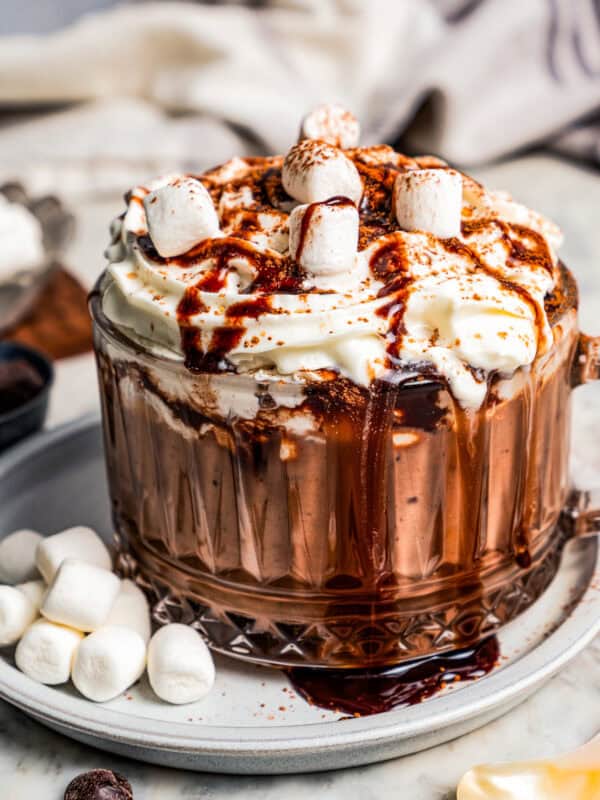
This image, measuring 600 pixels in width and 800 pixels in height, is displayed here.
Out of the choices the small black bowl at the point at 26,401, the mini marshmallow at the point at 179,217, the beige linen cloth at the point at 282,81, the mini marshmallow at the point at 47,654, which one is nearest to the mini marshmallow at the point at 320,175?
the mini marshmallow at the point at 179,217

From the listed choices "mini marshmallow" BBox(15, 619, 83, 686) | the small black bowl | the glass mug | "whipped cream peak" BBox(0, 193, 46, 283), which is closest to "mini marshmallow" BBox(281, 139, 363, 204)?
the glass mug

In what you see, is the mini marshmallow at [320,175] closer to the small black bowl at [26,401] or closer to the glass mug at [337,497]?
the glass mug at [337,497]

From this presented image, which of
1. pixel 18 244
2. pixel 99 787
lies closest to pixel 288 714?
pixel 99 787

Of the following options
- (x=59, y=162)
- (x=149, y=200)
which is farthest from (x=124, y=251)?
(x=59, y=162)

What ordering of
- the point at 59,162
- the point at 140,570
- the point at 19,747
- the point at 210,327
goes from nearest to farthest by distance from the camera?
the point at 210,327 → the point at 19,747 → the point at 140,570 → the point at 59,162

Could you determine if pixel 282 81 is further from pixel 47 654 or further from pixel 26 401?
pixel 47 654

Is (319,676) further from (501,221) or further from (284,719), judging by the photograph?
(501,221)
